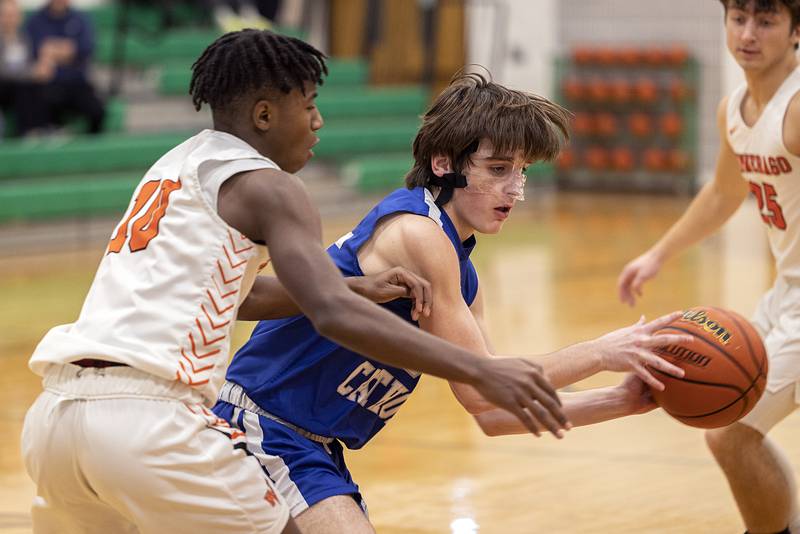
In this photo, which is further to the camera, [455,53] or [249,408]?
[455,53]

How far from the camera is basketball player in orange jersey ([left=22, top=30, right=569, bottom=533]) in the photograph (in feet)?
7.91

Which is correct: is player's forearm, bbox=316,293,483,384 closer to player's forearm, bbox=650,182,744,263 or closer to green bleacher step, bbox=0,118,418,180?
player's forearm, bbox=650,182,744,263

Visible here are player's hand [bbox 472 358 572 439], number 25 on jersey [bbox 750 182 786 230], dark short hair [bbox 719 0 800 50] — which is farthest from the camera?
number 25 on jersey [bbox 750 182 786 230]

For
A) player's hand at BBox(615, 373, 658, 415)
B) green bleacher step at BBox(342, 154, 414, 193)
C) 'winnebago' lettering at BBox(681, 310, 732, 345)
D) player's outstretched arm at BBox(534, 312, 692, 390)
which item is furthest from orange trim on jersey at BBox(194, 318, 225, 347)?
green bleacher step at BBox(342, 154, 414, 193)

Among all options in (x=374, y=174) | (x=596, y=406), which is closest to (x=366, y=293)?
(x=596, y=406)

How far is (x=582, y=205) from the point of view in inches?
580

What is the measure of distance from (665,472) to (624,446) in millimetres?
412

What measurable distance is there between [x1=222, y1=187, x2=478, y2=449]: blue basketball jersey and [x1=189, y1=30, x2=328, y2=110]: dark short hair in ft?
1.87

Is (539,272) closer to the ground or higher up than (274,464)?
closer to the ground

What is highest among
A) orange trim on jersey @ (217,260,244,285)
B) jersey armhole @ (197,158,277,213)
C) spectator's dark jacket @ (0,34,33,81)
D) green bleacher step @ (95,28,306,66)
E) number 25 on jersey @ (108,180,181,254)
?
jersey armhole @ (197,158,277,213)

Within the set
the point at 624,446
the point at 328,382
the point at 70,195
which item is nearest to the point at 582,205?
the point at 70,195

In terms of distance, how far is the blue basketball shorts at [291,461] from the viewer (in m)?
3.01

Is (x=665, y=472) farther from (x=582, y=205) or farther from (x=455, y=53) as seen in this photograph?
(x=455, y=53)

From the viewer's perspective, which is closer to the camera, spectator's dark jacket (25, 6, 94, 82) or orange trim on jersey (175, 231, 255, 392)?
orange trim on jersey (175, 231, 255, 392)
